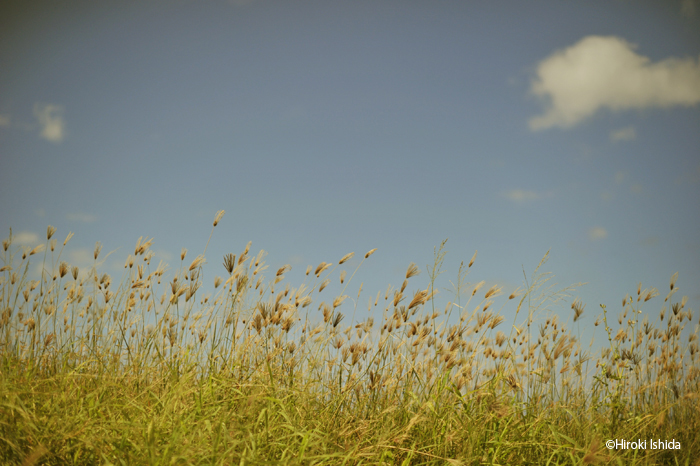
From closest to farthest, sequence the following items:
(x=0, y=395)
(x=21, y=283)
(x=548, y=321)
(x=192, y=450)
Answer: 1. (x=192, y=450)
2. (x=0, y=395)
3. (x=21, y=283)
4. (x=548, y=321)

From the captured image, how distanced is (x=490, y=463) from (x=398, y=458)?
509 mm

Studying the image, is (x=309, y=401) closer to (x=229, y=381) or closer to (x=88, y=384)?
(x=229, y=381)

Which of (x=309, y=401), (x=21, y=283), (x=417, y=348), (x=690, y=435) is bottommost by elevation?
(x=690, y=435)

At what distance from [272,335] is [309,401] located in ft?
2.45

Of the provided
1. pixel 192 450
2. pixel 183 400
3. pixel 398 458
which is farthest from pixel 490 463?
pixel 183 400

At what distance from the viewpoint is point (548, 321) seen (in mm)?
4363

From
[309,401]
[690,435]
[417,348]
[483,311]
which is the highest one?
[483,311]

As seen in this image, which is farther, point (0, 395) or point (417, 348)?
point (417, 348)

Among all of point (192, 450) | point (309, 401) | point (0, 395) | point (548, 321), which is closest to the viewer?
point (192, 450)

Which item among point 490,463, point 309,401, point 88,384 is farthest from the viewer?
point 88,384

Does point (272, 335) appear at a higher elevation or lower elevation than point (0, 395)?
higher

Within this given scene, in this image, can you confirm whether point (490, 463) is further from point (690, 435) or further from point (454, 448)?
point (690, 435)

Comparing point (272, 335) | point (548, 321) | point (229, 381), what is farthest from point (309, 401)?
point (548, 321)

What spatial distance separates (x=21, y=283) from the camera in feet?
13.2
